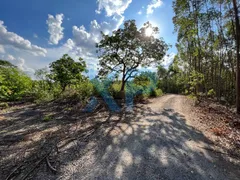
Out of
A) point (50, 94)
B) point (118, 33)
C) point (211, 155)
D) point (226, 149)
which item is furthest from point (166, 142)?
point (50, 94)

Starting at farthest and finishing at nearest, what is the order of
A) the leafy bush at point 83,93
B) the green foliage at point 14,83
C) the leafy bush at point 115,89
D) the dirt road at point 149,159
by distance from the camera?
the leafy bush at point 115,89 → the green foliage at point 14,83 → the leafy bush at point 83,93 → the dirt road at point 149,159

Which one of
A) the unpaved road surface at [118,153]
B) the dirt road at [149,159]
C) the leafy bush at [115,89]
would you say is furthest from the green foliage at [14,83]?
the dirt road at [149,159]

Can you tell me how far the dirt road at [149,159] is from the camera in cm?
277

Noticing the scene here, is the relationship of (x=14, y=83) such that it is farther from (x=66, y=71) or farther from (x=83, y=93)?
(x=83, y=93)

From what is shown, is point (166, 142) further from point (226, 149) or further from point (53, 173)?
point (53, 173)

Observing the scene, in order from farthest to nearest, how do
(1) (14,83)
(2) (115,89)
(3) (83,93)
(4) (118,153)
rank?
(2) (115,89) < (1) (14,83) < (3) (83,93) < (4) (118,153)

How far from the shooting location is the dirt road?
2770 mm

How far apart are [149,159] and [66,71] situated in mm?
11307

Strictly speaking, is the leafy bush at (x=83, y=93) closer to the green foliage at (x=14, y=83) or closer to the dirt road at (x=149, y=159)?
the green foliage at (x=14, y=83)

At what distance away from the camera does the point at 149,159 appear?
3.27 metres

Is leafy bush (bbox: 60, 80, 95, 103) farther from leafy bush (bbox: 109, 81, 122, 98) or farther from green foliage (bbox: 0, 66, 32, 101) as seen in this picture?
green foliage (bbox: 0, 66, 32, 101)

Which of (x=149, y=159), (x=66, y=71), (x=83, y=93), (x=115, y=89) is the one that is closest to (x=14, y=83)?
(x=66, y=71)

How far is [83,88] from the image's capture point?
1018 centimetres

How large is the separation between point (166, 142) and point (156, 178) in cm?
165
